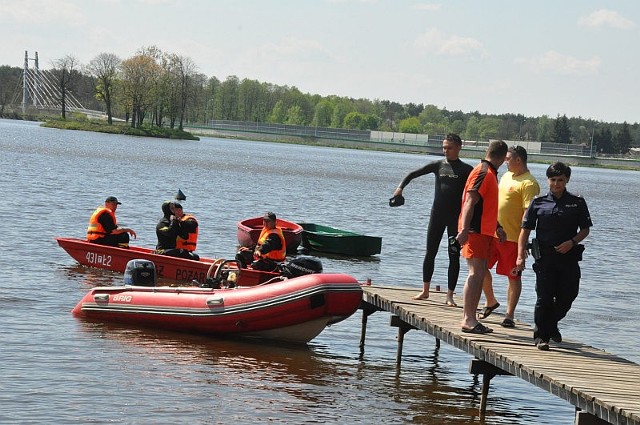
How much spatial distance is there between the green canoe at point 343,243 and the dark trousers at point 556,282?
16953 millimetres

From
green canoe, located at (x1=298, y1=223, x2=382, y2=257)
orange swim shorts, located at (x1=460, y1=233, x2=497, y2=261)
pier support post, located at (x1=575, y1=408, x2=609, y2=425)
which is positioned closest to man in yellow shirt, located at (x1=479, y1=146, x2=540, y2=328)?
orange swim shorts, located at (x1=460, y1=233, x2=497, y2=261)

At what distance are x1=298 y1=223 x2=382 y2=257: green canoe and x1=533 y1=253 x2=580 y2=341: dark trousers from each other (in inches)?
667

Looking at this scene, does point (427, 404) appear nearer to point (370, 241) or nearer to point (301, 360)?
point (301, 360)

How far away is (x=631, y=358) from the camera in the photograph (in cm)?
1684

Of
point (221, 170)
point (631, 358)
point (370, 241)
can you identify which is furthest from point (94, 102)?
point (631, 358)

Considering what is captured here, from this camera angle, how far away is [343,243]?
2827cm

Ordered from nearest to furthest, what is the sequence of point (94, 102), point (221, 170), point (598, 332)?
point (598, 332) < point (221, 170) < point (94, 102)

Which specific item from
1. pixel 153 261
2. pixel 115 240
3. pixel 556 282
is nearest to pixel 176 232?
pixel 153 261

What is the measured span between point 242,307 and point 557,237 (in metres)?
5.22

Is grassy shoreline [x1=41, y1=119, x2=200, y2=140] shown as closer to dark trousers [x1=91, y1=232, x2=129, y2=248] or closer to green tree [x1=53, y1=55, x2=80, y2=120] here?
green tree [x1=53, y1=55, x2=80, y2=120]

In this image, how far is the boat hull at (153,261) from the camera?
17.8 metres

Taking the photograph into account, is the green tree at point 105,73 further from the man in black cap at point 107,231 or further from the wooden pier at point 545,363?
the wooden pier at point 545,363

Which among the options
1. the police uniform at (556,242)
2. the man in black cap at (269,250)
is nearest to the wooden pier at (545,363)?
the police uniform at (556,242)

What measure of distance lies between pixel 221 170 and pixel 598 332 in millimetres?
60673
